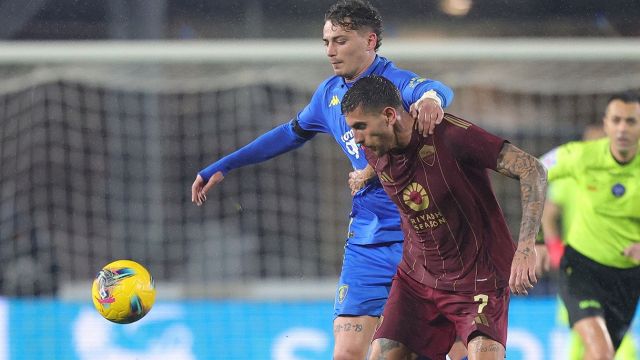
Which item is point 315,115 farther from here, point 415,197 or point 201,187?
point 415,197

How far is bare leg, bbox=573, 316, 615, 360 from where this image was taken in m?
7.02

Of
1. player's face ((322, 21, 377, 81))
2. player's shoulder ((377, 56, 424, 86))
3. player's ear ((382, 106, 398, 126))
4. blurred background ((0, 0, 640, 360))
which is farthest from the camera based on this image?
blurred background ((0, 0, 640, 360))

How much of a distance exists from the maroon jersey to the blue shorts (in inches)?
29.5

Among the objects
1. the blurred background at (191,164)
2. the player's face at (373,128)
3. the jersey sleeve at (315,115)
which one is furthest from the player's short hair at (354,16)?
the blurred background at (191,164)

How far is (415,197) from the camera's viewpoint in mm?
4570

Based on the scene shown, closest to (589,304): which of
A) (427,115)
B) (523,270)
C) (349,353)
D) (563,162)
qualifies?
(563,162)

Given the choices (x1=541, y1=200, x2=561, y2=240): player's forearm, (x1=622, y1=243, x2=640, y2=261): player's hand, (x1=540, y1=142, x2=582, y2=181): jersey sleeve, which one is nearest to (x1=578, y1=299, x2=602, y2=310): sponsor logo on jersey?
(x1=622, y1=243, x2=640, y2=261): player's hand

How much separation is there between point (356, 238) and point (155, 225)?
4320 mm

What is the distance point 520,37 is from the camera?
11086 millimetres

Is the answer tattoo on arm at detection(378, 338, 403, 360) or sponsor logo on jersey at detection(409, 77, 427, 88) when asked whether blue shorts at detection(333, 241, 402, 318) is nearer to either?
tattoo on arm at detection(378, 338, 403, 360)

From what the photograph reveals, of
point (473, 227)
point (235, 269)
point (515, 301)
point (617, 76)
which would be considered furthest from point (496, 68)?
point (473, 227)

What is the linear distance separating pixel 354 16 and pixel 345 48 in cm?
17

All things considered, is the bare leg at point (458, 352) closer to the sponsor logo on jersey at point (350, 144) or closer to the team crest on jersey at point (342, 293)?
the team crest on jersey at point (342, 293)

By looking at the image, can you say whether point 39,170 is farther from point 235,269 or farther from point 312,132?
point 312,132
